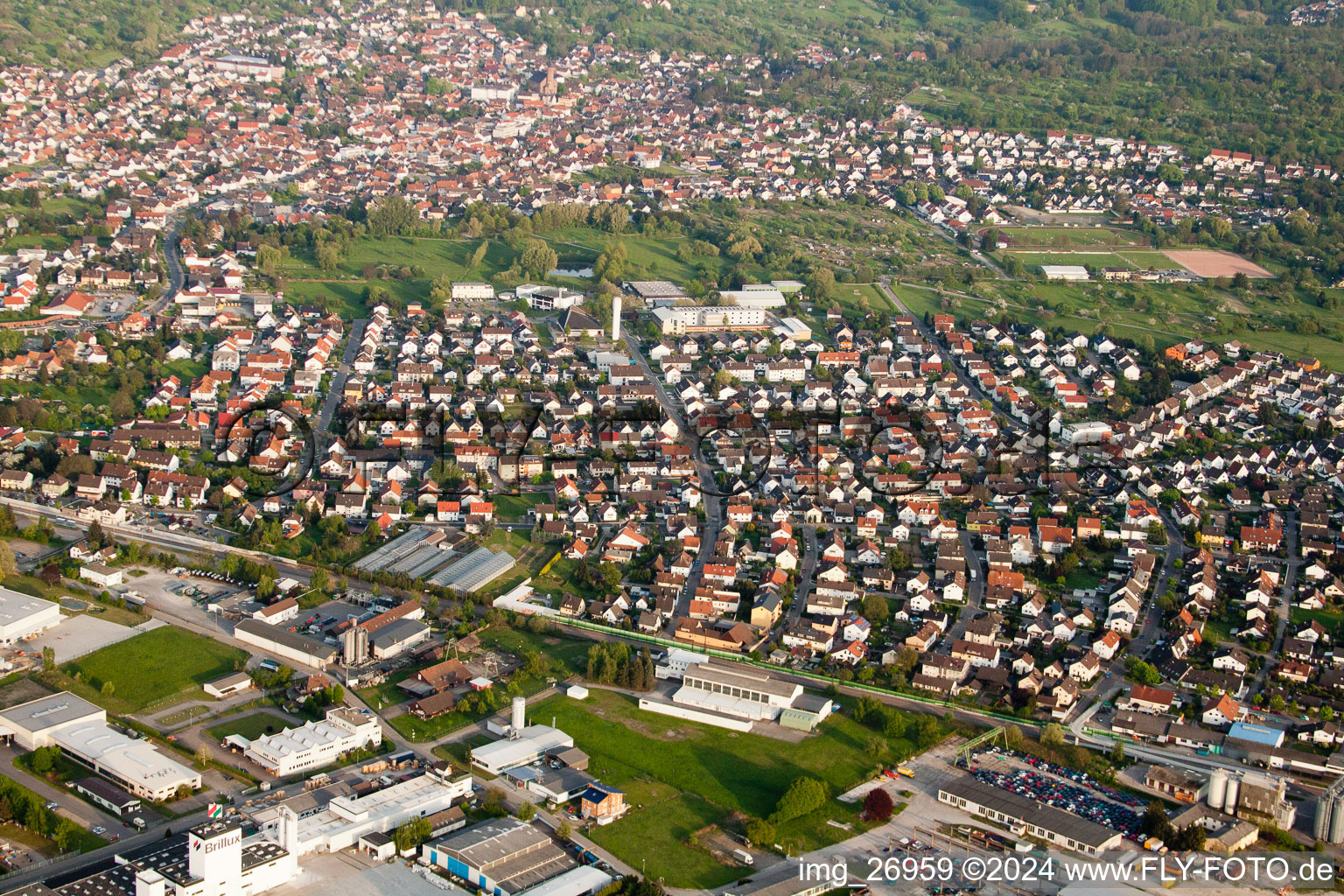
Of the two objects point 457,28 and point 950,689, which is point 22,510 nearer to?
point 950,689

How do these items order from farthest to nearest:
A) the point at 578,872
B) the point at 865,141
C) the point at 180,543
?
the point at 865,141 → the point at 180,543 → the point at 578,872

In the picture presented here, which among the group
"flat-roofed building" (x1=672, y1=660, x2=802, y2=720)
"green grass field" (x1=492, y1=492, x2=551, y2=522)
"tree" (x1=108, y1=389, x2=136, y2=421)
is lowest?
"flat-roofed building" (x1=672, y1=660, x2=802, y2=720)

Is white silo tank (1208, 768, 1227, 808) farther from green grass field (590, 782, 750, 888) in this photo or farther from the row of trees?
the row of trees

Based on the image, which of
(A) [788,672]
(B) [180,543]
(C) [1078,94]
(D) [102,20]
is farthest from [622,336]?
(D) [102,20]

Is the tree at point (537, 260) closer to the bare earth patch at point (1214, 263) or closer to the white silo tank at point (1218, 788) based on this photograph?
the bare earth patch at point (1214, 263)

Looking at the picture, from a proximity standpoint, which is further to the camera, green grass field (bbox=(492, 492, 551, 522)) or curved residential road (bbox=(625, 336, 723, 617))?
green grass field (bbox=(492, 492, 551, 522))

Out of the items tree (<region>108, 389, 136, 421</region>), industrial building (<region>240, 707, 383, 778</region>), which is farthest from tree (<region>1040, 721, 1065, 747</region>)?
tree (<region>108, 389, 136, 421</region>)

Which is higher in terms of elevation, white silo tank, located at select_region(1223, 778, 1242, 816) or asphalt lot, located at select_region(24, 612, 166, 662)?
white silo tank, located at select_region(1223, 778, 1242, 816)
